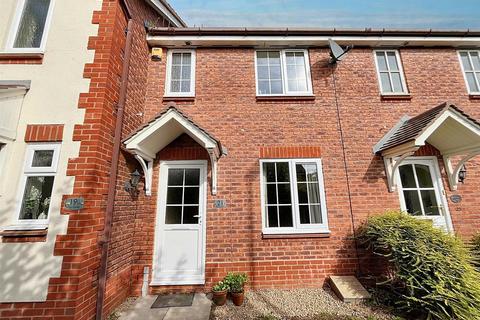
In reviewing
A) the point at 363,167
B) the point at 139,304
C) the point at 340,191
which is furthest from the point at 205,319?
the point at 363,167

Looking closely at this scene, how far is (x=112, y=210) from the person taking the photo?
3.89 meters

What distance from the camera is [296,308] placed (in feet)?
12.9

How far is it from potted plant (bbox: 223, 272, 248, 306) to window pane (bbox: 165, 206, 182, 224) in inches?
67.1

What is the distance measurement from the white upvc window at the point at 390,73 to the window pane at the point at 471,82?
1927 millimetres

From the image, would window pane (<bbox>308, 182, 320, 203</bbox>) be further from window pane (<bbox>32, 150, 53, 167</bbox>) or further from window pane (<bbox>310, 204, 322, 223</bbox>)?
window pane (<bbox>32, 150, 53, 167</bbox>)

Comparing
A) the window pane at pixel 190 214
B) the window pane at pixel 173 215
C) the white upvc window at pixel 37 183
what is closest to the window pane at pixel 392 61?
the window pane at pixel 190 214

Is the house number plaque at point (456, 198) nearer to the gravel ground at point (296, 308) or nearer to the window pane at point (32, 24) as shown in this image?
the gravel ground at point (296, 308)

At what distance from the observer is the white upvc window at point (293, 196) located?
198 inches

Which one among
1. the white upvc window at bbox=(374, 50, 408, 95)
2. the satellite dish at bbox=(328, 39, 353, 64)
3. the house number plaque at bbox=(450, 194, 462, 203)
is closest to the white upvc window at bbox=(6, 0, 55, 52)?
the satellite dish at bbox=(328, 39, 353, 64)

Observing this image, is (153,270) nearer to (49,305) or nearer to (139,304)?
(139,304)

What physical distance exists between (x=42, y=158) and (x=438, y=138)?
331 inches

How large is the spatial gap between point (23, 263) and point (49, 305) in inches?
29.2

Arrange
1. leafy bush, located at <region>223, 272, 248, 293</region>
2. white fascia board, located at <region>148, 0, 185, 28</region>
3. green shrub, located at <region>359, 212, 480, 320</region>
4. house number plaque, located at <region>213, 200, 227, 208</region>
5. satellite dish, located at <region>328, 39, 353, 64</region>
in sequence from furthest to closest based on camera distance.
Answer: white fascia board, located at <region>148, 0, 185, 28</region> < satellite dish, located at <region>328, 39, 353, 64</region> < house number plaque, located at <region>213, 200, 227, 208</region> < leafy bush, located at <region>223, 272, 248, 293</region> < green shrub, located at <region>359, 212, 480, 320</region>

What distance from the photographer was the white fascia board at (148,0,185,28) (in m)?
6.24
